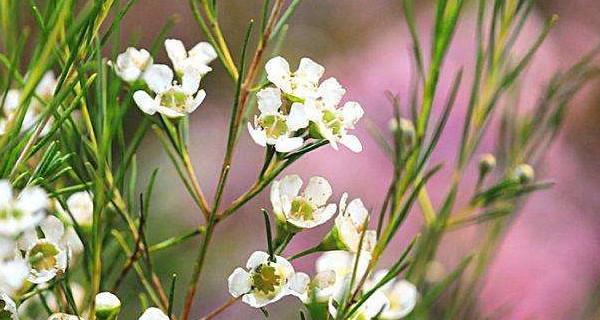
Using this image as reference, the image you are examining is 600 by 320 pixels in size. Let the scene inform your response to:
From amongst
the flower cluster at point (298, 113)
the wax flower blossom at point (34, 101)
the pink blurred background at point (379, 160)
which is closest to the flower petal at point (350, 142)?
the flower cluster at point (298, 113)

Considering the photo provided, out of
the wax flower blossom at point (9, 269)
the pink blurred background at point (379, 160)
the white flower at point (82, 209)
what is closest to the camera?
the wax flower blossom at point (9, 269)

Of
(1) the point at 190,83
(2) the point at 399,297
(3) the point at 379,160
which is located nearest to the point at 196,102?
(1) the point at 190,83

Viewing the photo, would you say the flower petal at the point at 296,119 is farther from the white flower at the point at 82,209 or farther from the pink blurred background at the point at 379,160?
the pink blurred background at the point at 379,160

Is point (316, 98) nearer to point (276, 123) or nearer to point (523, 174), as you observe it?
point (276, 123)

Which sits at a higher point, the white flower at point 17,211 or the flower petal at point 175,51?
the flower petal at point 175,51

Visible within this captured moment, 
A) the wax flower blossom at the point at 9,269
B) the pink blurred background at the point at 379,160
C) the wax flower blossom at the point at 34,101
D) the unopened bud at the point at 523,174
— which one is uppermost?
the pink blurred background at the point at 379,160

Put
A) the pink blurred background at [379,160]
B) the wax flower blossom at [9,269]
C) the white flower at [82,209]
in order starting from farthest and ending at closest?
the pink blurred background at [379,160] < the white flower at [82,209] < the wax flower blossom at [9,269]

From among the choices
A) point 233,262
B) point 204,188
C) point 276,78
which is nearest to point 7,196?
point 276,78

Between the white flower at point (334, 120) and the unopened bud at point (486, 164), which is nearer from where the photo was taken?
the white flower at point (334, 120)
